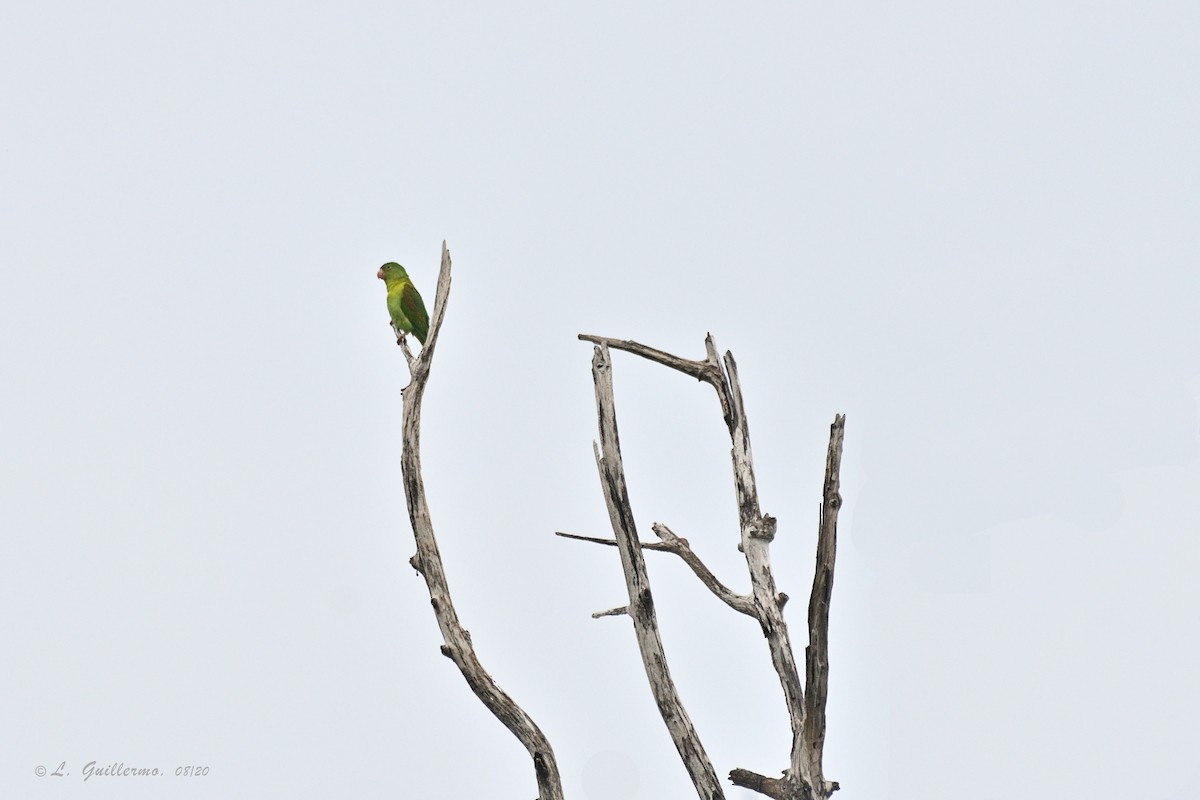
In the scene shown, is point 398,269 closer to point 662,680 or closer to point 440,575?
point 440,575

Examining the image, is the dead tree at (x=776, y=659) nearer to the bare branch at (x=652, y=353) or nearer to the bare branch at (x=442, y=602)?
the bare branch at (x=442, y=602)

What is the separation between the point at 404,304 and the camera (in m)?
7.86

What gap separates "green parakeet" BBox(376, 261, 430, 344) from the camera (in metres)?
7.86

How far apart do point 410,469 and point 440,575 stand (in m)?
0.72

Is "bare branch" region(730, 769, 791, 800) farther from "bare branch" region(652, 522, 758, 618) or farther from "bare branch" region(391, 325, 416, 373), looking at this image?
"bare branch" region(391, 325, 416, 373)

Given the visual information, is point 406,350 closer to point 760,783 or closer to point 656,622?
point 656,622

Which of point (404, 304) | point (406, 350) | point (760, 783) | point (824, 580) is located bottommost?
point (760, 783)

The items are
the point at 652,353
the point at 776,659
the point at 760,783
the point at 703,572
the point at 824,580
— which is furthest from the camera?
the point at 652,353

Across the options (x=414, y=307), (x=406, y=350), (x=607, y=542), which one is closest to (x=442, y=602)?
(x=607, y=542)

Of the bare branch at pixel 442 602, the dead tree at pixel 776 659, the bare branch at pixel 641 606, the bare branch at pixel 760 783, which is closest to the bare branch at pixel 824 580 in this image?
the dead tree at pixel 776 659

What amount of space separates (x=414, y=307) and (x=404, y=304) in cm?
8

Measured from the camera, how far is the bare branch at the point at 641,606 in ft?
19.7

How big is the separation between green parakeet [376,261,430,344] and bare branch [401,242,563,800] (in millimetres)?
1069

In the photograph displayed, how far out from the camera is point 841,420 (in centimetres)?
605
